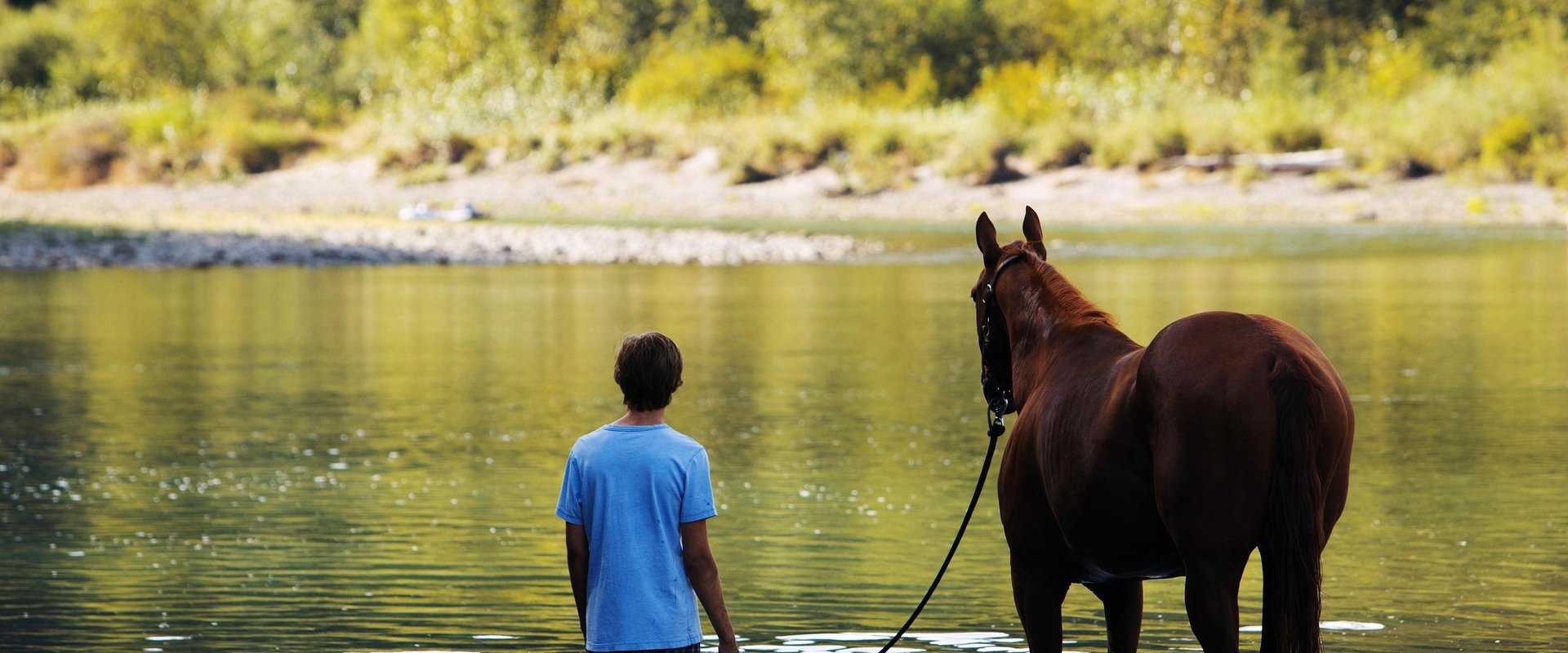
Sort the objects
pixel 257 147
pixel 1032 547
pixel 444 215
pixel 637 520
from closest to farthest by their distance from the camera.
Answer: pixel 637 520, pixel 1032 547, pixel 444 215, pixel 257 147

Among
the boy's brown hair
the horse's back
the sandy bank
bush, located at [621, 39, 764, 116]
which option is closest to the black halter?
the horse's back

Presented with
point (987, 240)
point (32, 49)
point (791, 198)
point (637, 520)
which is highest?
point (32, 49)

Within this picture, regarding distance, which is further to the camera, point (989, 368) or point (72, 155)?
point (72, 155)

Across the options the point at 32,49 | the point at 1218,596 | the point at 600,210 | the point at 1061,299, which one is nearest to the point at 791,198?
the point at 600,210

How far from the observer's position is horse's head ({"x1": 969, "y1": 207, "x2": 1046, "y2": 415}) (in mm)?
5617

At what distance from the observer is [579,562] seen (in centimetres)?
455

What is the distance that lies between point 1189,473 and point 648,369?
1.26 m

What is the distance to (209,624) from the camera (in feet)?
23.5

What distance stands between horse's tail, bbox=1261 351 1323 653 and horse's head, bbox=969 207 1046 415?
48.5 inches

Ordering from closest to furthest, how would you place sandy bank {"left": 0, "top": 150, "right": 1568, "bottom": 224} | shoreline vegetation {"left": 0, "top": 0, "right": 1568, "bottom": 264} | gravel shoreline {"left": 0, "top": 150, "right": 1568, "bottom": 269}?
gravel shoreline {"left": 0, "top": 150, "right": 1568, "bottom": 269}
sandy bank {"left": 0, "top": 150, "right": 1568, "bottom": 224}
shoreline vegetation {"left": 0, "top": 0, "right": 1568, "bottom": 264}

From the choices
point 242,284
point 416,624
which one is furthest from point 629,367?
point 242,284

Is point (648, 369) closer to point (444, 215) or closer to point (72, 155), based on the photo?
point (444, 215)

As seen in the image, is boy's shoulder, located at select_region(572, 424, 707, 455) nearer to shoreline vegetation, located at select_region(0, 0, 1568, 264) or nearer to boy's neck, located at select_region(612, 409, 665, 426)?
boy's neck, located at select_region(612, 409, 665, 426)

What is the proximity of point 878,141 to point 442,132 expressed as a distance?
49.8 feet
